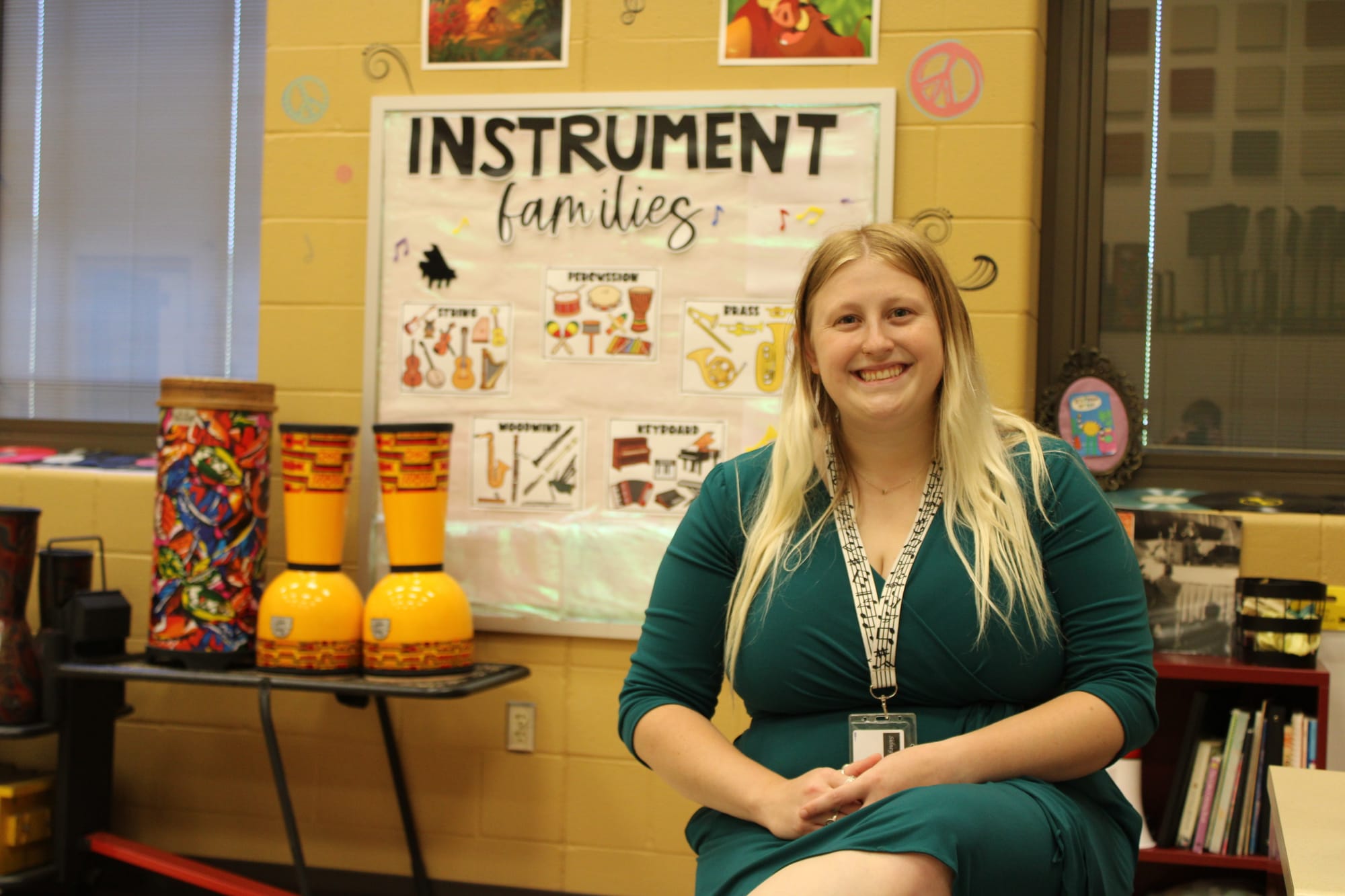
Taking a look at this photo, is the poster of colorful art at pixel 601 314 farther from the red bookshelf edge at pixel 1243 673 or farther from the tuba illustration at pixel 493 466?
the red bookshelf edge at pixel 1243 673

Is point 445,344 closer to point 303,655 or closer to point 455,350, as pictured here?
point 455,350

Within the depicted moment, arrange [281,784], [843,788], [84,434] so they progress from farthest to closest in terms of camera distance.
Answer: [84,434], [281,784], [843,788]

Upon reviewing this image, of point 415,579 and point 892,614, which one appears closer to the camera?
point 892,614

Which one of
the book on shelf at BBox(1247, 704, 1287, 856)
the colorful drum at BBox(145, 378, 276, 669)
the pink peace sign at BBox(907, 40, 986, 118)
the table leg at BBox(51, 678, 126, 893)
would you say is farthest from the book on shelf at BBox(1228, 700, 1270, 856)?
the table leg at BBox(51, 678, 126, 893)

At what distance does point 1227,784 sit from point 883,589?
3.90 feet

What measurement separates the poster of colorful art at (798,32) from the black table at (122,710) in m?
1.37

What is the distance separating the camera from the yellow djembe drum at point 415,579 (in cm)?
232

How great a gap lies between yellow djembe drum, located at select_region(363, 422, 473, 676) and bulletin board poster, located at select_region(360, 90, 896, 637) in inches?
9.8

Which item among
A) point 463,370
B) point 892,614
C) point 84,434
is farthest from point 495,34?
point 892,614

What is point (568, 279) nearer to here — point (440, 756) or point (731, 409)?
point (731, 409)

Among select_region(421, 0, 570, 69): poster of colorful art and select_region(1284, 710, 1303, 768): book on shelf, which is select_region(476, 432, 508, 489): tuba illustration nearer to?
select_region(421, 0, 570, 69): poster of colorful art

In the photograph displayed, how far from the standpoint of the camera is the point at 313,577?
7.81 ft

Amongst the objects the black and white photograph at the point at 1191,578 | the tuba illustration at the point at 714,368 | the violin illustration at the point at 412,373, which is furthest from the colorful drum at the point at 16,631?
the black and white photograph at the point at 1191,578

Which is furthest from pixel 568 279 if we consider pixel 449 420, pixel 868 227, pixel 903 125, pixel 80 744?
pixel 80 744
